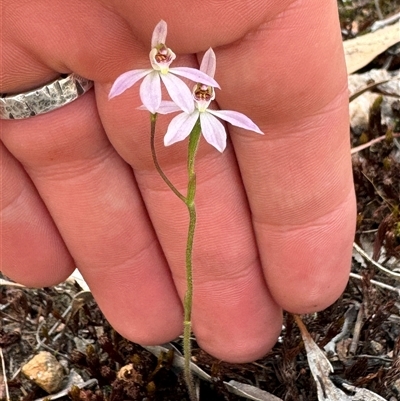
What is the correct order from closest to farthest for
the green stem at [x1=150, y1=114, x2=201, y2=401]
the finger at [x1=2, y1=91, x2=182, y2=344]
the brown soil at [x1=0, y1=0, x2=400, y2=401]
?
the green stem at [x1=150, y1=114, x2=201, y2=401] < the finger at [x1=2, y1=91, x2=182, y2=344] < the brown soil at [x1=0, y1=0, x2=400, y2=401]

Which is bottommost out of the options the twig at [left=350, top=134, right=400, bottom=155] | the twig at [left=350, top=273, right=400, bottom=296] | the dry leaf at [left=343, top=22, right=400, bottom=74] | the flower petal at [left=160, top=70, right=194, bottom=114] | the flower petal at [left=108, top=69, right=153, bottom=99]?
the twig at [left=350, top=273, right=400, bottom=296]

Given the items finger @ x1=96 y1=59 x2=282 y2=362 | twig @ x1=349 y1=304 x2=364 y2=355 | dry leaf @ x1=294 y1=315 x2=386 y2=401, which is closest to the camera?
finger @ x1=96 y1=59 x2=282 y2=362

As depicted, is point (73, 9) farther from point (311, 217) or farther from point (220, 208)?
point (311, 217)

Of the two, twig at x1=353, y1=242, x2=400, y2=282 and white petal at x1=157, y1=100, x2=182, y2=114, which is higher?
white petal at x1=157, y1=100, x2=182, y2=114

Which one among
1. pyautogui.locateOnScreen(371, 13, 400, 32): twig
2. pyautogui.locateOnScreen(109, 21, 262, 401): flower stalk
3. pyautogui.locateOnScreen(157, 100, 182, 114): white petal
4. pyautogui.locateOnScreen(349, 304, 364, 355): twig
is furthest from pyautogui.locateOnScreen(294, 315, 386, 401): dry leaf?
pyautogui.locateOnScreen(371, 13, 400, 32): twig

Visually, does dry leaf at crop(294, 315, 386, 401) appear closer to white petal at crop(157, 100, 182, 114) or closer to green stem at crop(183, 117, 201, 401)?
green stem at crop(183, 117, 201, 401)

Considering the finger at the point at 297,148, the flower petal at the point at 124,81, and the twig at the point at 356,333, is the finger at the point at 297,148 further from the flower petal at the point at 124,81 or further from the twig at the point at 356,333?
the flower petal at the point at 124,81

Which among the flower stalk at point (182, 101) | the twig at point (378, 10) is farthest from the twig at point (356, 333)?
the twig at point (378, 10)
